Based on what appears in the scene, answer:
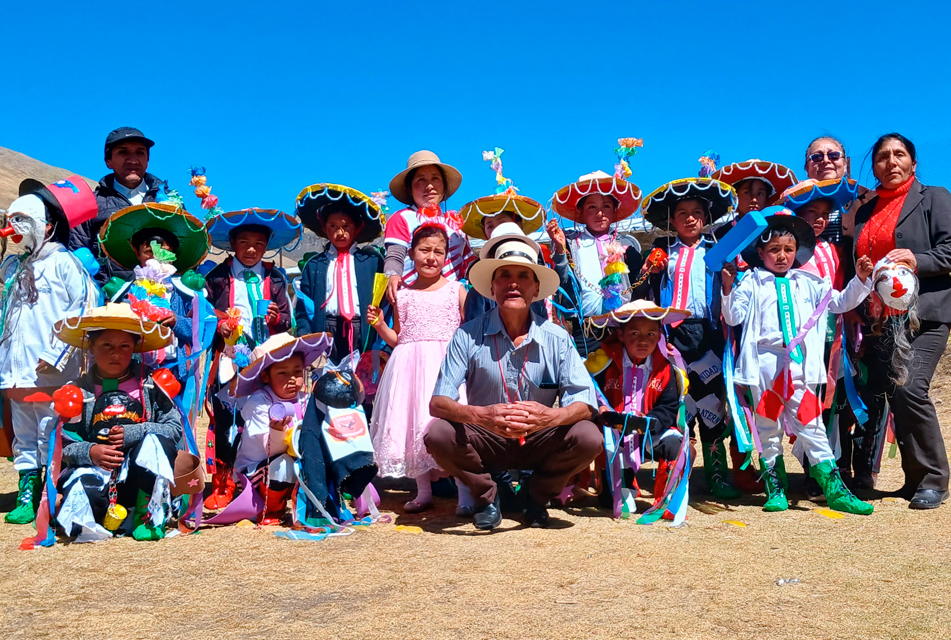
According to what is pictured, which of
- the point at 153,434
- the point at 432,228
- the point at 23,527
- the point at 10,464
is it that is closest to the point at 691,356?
the point at 432,228

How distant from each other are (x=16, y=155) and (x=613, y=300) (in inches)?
4115

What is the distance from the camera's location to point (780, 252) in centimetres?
500

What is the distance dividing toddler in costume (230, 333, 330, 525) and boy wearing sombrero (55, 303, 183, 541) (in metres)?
→ 0.44

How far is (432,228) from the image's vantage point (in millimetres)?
5246

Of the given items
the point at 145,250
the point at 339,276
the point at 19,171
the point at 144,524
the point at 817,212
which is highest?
the point at 19,171

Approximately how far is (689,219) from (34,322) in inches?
171

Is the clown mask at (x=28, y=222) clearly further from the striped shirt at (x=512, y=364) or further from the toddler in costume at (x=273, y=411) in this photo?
the striped shirt at (x=512, y=364)

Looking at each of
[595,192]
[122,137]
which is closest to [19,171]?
[122,137]

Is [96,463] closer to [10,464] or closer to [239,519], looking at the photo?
[239,519]

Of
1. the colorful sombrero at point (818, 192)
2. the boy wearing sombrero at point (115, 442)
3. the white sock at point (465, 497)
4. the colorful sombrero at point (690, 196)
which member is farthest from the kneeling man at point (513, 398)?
the colorful sombrero at point (818, 192)

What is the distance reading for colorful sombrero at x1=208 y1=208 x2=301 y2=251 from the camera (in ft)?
18.5

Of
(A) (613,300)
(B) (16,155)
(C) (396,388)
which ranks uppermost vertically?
(B) (16,155)

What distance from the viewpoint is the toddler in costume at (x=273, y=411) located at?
A: 4.68 metres

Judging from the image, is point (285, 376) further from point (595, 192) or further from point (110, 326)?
point (595, 192)
